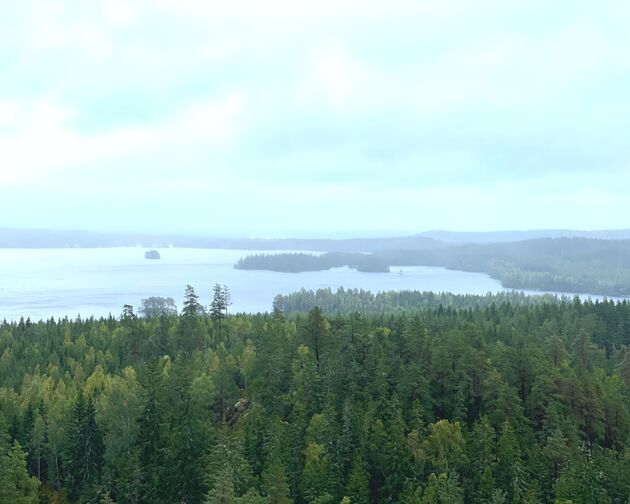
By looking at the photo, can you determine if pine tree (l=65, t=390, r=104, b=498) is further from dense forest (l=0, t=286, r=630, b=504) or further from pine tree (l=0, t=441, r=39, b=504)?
pine tree (l=0, t=441, r=39, b=504)

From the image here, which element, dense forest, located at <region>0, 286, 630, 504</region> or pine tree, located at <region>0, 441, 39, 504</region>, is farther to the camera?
pine tree, located at <region>0, 441, 39, 504</region>

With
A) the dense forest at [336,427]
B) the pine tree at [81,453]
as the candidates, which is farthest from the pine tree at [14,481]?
the pine tree at [81,453]

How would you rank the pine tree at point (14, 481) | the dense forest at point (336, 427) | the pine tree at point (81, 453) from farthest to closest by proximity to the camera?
the pine tree at point (81, 453)
the pine tree at point (14, 481)
the dense forest at point (336, 427)

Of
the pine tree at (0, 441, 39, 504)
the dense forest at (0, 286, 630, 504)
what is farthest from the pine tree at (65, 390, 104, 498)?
the pine tree at (0, 441, 39, 504)

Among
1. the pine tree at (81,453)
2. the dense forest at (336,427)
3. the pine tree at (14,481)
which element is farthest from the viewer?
the pine tree at (81,453)

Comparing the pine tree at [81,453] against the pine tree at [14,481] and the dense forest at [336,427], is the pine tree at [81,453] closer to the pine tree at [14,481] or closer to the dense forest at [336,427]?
the dense forest at [336,427]

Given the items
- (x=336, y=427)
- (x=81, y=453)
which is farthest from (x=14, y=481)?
(x=336, y=427)

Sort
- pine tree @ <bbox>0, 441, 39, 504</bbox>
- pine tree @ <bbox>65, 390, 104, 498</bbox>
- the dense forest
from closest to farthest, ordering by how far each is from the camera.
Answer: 1. the dense forest
2. pine tree @ <bbox>0, 441, 39, 504</bbox>
3. pine tree @ <bbox>65, 390, 104, 498</bbox>

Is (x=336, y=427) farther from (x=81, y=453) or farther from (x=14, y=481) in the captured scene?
(x=81, y=453)
